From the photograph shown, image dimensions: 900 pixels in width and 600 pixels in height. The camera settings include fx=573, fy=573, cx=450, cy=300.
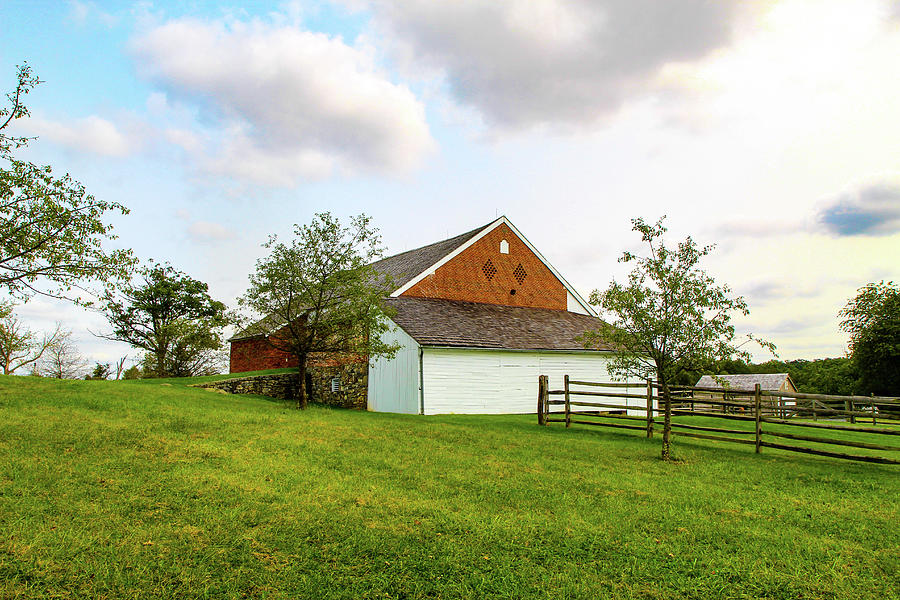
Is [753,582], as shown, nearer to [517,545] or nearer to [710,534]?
[710,534]

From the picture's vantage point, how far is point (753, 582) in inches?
231

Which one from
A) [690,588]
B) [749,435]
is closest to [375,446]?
[690,588]

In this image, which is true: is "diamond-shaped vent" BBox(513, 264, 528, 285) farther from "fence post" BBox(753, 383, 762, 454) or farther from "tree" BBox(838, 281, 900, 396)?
"tree" BBox(838, 281, 900, 396)

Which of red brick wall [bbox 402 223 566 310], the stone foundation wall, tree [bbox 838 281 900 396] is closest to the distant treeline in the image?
tree [bbox 838 281 900 396]

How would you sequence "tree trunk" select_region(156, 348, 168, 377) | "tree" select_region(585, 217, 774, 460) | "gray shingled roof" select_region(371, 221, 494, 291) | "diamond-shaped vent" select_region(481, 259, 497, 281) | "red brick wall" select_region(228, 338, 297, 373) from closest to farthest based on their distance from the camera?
"tree" select_region(585, 217, 774, 460)
"gray shingled roof" select_region(371, 221, 494, 291)
"diamond-shaped vent" select_region(481, 259, 497, 281)
"red brick wall" select_region(228, 338, 297, 373)
"tree trunk" select_region(156, 348, 168, 377)

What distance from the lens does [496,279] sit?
31859 mm

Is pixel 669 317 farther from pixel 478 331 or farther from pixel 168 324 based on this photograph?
pixel 168 324

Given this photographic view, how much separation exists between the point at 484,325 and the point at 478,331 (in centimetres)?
125

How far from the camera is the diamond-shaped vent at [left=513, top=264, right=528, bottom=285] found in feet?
108

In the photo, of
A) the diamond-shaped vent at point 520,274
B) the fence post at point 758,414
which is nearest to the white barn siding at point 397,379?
the diamond-shaped vent at point 520,274

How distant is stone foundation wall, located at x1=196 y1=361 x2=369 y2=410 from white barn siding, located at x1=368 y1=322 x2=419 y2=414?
2.90ft

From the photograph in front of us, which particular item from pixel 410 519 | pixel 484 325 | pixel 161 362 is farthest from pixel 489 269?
pixel 161 362

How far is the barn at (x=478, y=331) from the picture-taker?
23500mm

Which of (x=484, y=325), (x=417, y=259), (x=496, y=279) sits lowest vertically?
(x=484, y=325)
